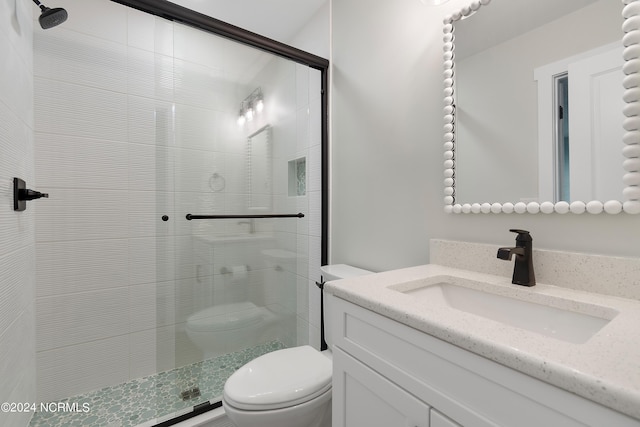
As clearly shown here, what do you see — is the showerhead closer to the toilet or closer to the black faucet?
the toilet

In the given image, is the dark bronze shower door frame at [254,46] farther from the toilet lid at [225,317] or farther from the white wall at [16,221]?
the white wall at [16,221]

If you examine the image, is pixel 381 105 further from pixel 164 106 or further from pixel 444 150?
pixel 164 106

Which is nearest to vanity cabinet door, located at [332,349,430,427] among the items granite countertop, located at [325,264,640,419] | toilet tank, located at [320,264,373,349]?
granite countertop, located at [325,264,640,419]

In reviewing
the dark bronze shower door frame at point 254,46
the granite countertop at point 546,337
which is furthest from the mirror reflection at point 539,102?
the dark bronze shower door frame at point 254,46

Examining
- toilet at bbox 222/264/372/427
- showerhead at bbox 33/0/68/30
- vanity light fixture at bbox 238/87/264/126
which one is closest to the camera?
toilet at bbox 222/264/372/427

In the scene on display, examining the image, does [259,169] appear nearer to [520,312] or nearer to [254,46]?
[254,46]

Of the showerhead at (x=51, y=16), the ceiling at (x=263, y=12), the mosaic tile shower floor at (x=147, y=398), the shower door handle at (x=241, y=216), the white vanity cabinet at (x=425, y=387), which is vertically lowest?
the mosaic tile shower floor at (x=147, y=398)

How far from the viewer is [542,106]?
0.91m

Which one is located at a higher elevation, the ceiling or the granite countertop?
the ceiling

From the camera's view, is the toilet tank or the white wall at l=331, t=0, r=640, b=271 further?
the toilet tank

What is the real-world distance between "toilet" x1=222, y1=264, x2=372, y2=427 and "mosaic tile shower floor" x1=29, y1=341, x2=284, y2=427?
1.37 ft

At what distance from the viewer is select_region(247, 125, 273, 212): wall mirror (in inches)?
66.0

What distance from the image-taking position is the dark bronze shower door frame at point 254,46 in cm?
135

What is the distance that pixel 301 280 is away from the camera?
6.41 ft
